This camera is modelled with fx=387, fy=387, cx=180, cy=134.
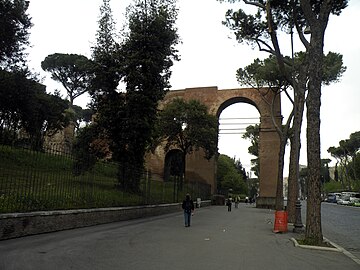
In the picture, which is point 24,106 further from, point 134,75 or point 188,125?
point 188,125

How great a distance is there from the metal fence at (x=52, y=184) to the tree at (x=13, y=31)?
1114cm

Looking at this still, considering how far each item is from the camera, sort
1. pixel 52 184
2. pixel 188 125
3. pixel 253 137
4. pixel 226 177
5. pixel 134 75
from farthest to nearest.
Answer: pixel 226 177 → pixel 253 137 → pixel 188 125 → pixel 134 75 → pixel 52 184

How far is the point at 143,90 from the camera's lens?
2258 centimetres

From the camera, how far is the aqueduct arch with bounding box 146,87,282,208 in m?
43.6

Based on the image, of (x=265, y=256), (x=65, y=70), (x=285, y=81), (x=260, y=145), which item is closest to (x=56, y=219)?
(x=265, y=256)

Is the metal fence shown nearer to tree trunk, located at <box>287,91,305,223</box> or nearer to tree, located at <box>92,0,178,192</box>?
tree, located at <box>92,0,178,192</box>

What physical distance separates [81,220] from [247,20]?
561 inches

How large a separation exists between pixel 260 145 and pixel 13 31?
29499 millimetres

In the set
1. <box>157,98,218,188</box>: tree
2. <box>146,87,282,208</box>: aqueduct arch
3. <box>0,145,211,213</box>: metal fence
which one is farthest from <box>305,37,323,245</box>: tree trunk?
<box>146,87,282,208</box>: aqueduct arch

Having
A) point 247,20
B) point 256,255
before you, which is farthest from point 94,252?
point 247,20

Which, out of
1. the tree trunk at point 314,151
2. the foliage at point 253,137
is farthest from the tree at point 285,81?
the foliage at point 253,137

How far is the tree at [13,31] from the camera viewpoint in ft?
74.0

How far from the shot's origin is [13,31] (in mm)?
23641

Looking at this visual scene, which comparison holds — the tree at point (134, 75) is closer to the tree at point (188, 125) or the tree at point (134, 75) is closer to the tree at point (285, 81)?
the tree at point (285, 81)
